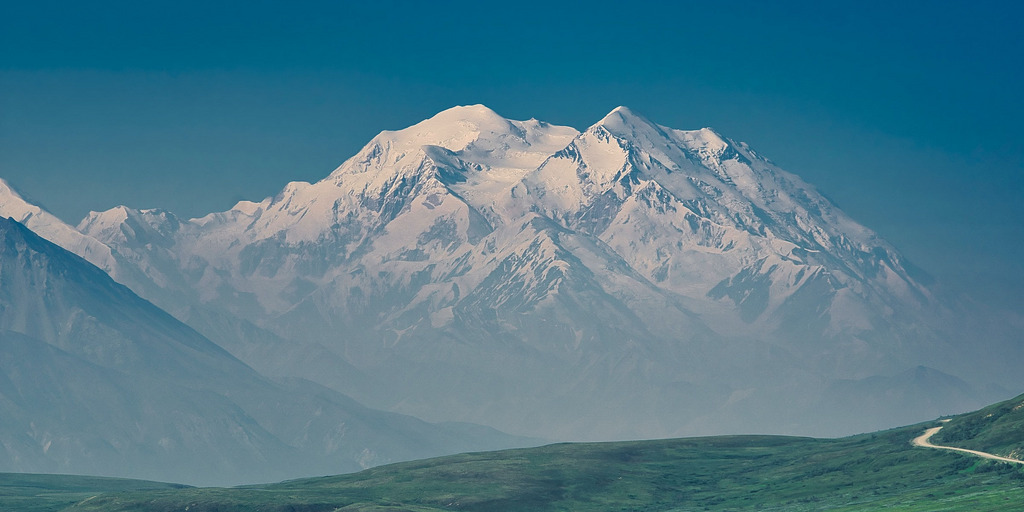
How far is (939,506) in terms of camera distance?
18512cm

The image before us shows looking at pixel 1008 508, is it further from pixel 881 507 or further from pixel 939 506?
pixel 881 507

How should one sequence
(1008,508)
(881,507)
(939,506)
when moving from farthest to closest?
(881,507) → (939,506) → (1008,508)

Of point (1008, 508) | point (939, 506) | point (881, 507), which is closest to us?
point (1008, 508)

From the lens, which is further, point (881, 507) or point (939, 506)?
point (881, 507)

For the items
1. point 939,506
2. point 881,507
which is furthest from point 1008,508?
point 881,507

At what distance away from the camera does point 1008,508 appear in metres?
168

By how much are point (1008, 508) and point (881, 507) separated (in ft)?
103

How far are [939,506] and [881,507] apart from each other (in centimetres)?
1431

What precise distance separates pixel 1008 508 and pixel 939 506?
17.1 m

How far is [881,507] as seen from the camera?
19862cm

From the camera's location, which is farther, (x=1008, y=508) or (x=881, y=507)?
(x=881, y=507)

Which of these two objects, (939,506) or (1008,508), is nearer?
(1008,508)
